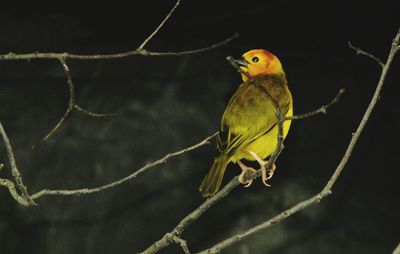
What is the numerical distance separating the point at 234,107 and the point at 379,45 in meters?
0.76

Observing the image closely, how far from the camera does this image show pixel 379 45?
2658 millimetres

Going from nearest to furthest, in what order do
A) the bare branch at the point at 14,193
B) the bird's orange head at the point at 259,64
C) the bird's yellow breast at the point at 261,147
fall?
the bare branch at the point at 14,193, the bird's yellow breast at the point at 261,147, the bird's orange head at the point at 259,64

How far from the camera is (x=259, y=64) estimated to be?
7.30ft

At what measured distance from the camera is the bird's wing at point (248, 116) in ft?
6.60

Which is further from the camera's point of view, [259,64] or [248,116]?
[259,64]

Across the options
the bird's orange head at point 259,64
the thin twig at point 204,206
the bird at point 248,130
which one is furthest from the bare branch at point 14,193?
the bird's orange head at point 259,64

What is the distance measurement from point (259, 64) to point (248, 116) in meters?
0.21

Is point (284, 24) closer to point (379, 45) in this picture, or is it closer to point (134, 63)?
point (379, 45)

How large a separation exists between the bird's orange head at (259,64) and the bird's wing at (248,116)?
5cm

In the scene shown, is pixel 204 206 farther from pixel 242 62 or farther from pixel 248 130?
pixel 242 62

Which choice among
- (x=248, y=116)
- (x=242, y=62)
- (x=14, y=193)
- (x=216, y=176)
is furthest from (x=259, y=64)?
(x=14, y=193)

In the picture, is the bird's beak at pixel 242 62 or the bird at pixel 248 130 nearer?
the bird at pixel 248 130

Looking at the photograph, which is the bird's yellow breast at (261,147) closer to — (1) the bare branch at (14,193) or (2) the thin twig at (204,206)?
(2) the thin twig at (204,206)

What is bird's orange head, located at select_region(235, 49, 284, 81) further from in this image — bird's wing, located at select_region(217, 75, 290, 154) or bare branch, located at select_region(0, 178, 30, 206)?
bare branch, located at select_region(0, 178, 30, 206)
